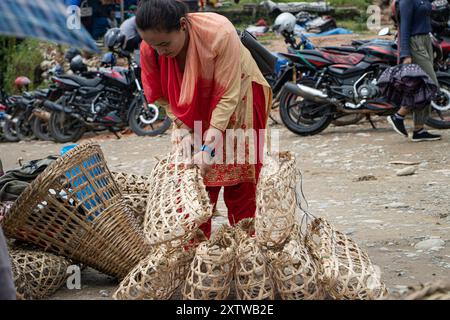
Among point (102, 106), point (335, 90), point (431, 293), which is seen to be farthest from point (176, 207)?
point (102, 106)

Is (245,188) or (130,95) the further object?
(130,95)

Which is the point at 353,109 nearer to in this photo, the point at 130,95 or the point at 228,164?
the point at 130,95

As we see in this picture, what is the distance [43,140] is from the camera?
11.5 m

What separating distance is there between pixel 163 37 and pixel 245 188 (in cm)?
98

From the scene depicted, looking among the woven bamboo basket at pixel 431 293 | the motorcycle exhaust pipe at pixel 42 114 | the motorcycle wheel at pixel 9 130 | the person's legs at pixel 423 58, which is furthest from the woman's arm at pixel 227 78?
the motorcycle wheel at pixel 9 130

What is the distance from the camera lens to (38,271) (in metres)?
3.76

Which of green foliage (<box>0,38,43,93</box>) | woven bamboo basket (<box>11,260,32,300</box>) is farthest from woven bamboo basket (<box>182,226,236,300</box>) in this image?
green foliage (<box>0,38,43,93</box>)

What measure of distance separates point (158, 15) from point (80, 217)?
1082 mm

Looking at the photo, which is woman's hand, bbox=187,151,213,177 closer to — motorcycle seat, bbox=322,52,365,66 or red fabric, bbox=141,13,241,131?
red fabric, bbox=141,13,241,131

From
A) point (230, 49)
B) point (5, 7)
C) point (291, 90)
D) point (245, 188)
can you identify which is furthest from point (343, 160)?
point (5, 7)

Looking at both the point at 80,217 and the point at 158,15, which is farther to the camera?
the point at 80,217

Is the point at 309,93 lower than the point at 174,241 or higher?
lower

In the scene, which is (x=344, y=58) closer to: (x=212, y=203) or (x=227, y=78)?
(x=212, y=203)

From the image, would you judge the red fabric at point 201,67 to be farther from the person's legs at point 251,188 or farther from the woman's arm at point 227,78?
the person's legs at point 251,188
